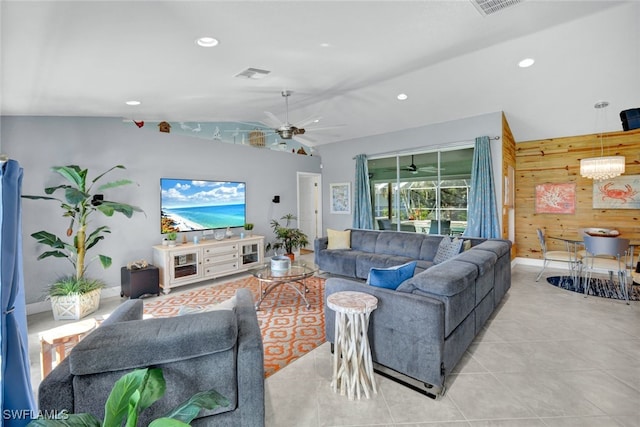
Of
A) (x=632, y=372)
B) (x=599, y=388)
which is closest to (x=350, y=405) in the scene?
(x=599, y=388)

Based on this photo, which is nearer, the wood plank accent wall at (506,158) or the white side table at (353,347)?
the white side table at (353,347)

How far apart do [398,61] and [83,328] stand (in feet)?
13.1

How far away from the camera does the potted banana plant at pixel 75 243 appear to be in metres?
3.48

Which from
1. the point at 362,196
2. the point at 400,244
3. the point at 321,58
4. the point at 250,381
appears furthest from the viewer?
the point at 362,196

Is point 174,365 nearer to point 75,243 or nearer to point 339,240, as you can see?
point 75,243

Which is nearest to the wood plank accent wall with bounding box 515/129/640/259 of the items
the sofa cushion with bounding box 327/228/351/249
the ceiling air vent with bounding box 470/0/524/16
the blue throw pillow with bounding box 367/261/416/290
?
the sofa cushion with bounding box 327/228/351/249

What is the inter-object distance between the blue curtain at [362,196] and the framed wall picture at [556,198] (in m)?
3.39

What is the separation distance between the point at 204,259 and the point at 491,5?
4.77 meters

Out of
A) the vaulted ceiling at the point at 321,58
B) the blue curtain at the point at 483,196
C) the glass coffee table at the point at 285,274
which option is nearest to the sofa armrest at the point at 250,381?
the glass coffee table at the point at 285,274

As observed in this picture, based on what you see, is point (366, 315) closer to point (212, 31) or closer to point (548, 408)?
point (548, 408)

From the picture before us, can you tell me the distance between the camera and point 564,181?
5789 mm

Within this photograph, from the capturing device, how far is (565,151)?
573cm

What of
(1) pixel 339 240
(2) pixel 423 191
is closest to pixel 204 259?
(1) pixel 339 240

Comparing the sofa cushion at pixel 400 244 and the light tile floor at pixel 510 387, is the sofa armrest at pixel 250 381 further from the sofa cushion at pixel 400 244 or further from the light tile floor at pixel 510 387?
the sofa cushion at pixel 400 244
